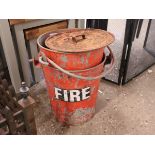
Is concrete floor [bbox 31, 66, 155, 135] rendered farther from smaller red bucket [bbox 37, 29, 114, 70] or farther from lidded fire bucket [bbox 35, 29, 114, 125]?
smaller red bucket [bbox 37, 29, 114, 70]

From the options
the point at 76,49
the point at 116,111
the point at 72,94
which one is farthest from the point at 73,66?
the point at 116,111

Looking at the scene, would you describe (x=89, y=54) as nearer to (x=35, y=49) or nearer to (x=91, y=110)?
(x=91, y=110)

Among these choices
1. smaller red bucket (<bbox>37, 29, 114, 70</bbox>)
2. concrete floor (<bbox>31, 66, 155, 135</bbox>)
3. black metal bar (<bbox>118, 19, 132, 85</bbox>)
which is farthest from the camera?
black metal bar (<bbox>118, 19, 132, 85</bbox>)

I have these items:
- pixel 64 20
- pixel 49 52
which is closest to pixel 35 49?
pixel 64 20

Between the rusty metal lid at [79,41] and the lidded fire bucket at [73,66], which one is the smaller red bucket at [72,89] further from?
the rusty metal lid at [79,41]

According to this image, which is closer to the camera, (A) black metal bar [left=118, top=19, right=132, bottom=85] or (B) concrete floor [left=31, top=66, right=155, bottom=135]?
(B) concrete floor [left=31, top=66, right=155, bottom=135]

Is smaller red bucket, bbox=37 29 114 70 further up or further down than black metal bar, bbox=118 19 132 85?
further up

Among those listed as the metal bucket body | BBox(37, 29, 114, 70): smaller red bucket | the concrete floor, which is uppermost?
BBox(37, 29, 114, 70): smaller red bucket

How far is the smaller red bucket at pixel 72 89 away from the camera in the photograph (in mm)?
991

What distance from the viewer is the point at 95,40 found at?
1.04 m

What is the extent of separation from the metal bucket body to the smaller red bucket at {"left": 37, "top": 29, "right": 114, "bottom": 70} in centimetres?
5

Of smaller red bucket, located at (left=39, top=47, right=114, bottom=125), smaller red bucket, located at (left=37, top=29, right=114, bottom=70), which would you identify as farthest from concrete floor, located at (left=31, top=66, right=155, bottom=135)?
smaller red bucket, located at (left=37, top=29, right=114, bottom=70)

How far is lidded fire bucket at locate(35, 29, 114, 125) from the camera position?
37.1 inches

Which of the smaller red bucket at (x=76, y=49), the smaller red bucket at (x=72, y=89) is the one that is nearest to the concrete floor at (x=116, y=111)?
the smaller red bucket at (x=72, y=89)
